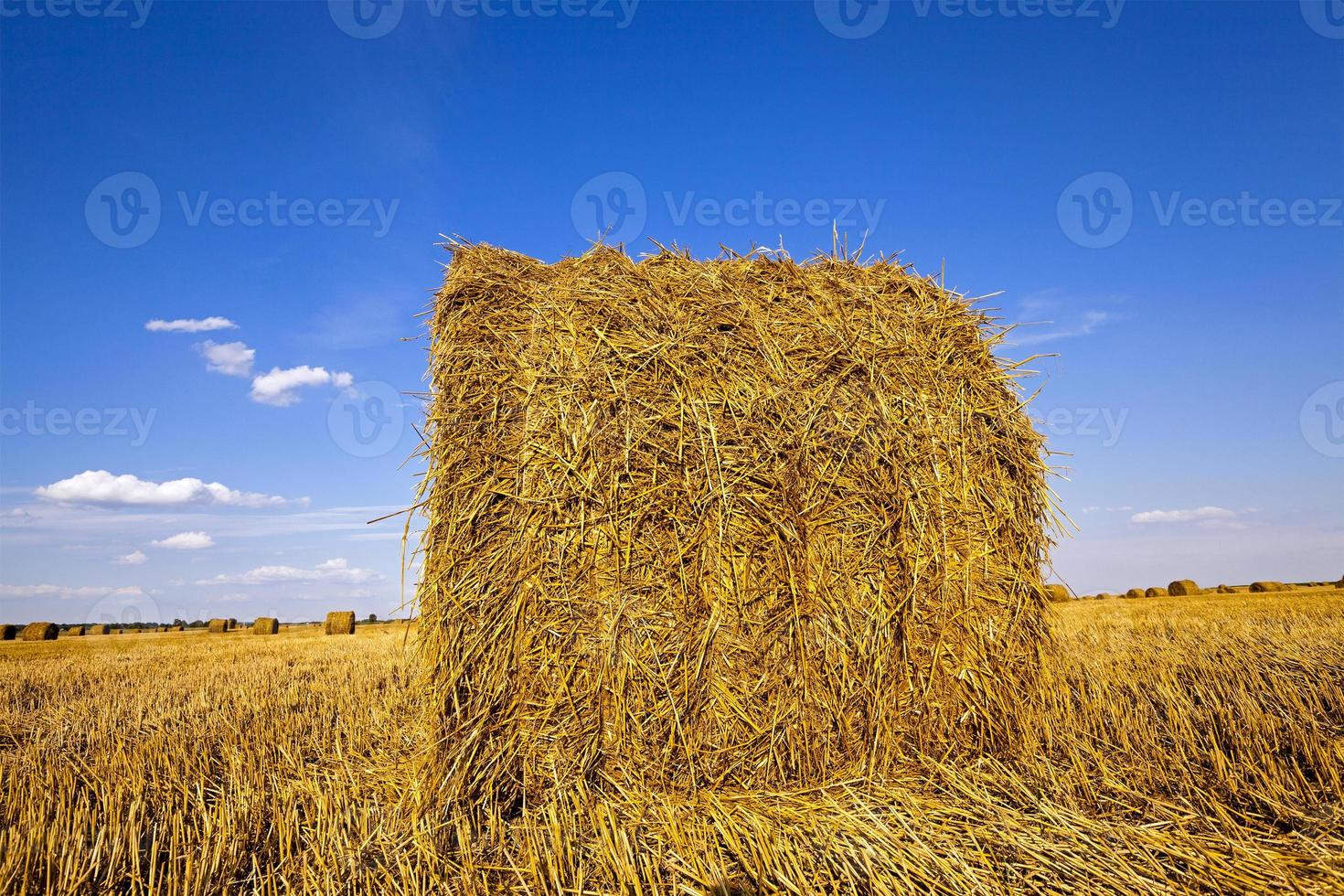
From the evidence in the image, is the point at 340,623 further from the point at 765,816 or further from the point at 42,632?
the point at 765,816

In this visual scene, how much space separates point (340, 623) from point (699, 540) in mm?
18187

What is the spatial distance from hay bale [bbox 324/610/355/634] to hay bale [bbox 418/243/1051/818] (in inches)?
686

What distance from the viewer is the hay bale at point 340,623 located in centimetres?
1891

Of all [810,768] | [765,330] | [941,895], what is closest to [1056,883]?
[941,895]

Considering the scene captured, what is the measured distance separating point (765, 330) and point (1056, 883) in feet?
9.13

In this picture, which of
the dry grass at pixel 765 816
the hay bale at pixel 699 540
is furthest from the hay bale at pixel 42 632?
the hay bale at pixel 699 540

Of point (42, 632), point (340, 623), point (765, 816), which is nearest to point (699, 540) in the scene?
point (765, 816)

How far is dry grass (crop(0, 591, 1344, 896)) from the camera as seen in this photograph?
264 cm

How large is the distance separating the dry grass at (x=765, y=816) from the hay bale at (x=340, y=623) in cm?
1411

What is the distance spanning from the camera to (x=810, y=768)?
142 inches

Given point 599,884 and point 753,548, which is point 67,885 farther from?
point 753,548

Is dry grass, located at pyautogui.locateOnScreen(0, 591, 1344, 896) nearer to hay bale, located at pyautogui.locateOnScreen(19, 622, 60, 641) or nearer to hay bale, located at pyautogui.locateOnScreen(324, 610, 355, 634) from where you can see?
hay bale, located at pyautogui.locateOnScreen(324, 610, 355, 634)

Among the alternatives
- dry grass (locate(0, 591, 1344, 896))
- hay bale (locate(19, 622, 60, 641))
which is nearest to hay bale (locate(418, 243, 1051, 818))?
dry grass (locate(0, 591, 1344, 896))

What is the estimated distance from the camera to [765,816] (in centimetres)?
319
